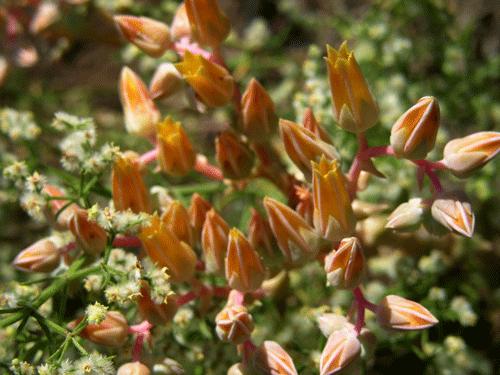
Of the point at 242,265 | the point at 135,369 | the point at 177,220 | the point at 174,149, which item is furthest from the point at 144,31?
the point at 135,369

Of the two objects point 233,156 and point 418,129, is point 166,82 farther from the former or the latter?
point 418,129

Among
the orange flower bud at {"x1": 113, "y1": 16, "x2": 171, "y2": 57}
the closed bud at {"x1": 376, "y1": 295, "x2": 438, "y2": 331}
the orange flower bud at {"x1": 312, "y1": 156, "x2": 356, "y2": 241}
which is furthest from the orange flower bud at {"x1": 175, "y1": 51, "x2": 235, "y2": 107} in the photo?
the closed bud at {"x1": 376, "y1": 295, "x2": 438, "y2": 331}

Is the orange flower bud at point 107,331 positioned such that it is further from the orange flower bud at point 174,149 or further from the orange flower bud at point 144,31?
the orange flower bud at point 144,31

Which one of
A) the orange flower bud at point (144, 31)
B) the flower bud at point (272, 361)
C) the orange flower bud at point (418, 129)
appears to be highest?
the orange flower bud at point (144, 31)

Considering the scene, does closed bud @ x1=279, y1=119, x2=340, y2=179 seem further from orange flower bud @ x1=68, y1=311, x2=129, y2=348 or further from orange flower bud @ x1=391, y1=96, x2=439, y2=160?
orange flower bud @ x1=68, y1=311, x2=129, y2=348

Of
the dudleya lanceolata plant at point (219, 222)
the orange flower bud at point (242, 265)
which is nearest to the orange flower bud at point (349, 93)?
the dudleya lanceolata plant at point (219, 222)
